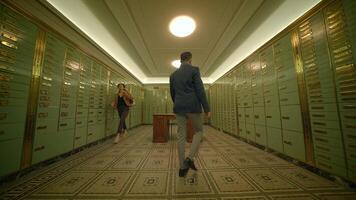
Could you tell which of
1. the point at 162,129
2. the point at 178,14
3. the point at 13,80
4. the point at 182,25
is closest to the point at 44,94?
the point at 13,80

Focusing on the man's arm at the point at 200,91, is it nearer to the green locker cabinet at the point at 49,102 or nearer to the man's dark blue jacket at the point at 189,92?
the man's dark blue jacket at the point at 189,92

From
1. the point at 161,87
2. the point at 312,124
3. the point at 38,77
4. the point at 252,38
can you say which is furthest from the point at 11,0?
the point at 161,87

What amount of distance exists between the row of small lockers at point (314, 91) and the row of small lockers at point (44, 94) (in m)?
3.53

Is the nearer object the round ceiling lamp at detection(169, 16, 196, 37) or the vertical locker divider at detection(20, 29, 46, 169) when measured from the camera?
the vertical locker divider at detection(20, 29, 46, 169)

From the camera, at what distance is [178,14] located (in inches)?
112

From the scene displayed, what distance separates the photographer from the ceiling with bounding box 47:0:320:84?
2.44 meters

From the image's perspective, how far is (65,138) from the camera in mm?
2381

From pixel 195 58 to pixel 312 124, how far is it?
4018mm

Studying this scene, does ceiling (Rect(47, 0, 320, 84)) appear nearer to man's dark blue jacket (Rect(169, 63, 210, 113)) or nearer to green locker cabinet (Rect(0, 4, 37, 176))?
green locker cabinet (Rect(0, 4, 37, 176))

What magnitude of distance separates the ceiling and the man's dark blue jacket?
162 centimetres

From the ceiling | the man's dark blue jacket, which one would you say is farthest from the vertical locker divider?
the man's dark blue jacket

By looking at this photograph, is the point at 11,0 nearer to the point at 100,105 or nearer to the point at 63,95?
the point at 63,95

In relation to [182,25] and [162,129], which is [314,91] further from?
[162,129]

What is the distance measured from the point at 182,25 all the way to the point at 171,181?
9.75 ft
